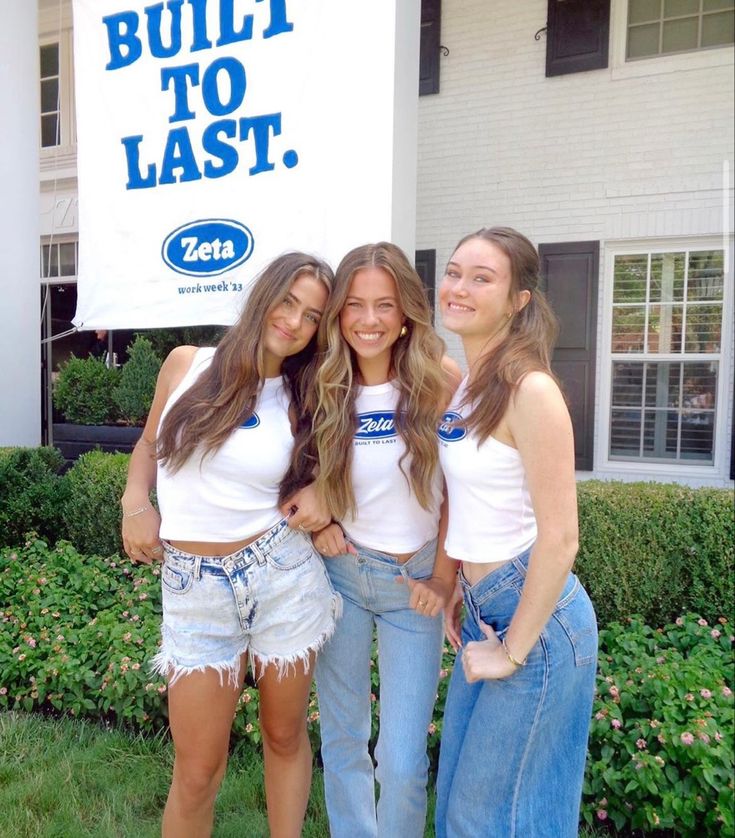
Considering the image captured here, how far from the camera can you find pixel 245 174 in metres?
4.47

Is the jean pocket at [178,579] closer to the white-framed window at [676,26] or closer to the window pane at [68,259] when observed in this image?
the white-framed window at [676,26]

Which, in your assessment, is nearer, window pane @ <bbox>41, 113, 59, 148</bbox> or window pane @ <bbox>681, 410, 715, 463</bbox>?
window pane @ <bbox>681, 410, 715, 463</bbox>

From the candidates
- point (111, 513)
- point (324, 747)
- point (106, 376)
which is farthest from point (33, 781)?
point (106, 376)

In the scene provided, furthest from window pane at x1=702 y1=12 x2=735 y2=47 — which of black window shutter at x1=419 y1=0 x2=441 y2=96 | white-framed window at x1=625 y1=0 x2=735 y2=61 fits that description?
black window shutter at x1=419 y1=0 x2=441 y2=96

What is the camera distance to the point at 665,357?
22.5 ft

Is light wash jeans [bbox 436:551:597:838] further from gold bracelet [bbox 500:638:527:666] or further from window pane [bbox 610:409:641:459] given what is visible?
window pane [bbox 610:409:641:459]

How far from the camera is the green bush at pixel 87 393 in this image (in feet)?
24.6

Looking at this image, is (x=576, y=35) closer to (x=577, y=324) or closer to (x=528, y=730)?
(x=577, y=324)

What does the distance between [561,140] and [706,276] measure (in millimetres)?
1849

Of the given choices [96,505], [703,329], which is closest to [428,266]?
[703,329]

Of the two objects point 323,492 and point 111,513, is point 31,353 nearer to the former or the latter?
point 111,513

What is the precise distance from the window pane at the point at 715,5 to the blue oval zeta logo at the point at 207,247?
4.75 meters

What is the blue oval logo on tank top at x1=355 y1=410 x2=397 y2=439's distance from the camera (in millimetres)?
1856

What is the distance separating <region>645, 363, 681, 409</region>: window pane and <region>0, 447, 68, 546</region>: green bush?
5241 millimetres
